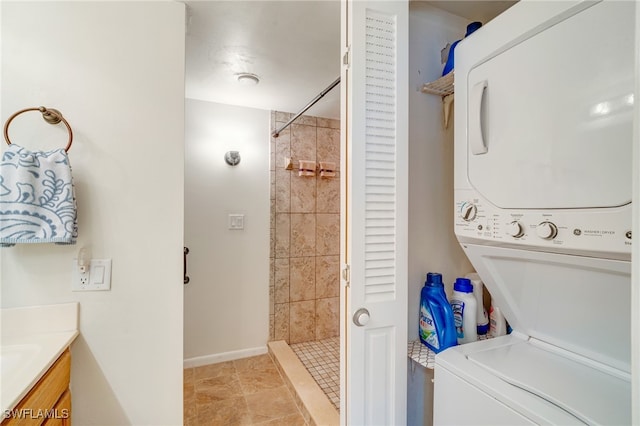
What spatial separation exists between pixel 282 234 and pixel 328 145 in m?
1.03

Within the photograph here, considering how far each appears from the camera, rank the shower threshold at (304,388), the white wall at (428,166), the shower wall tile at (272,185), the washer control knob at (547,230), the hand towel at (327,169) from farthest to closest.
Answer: the hand towel at (327,169), the shower wall tile at (272,185), the shower threshold at (304,388), the white wall at (428,166), the washer control knob at (547,230)

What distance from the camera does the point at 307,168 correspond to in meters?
2.72

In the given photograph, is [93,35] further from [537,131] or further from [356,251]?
[537,131]

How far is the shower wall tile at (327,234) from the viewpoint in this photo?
2.88 meters

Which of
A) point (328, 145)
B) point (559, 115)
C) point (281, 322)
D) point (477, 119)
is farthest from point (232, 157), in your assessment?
point (559, 115)

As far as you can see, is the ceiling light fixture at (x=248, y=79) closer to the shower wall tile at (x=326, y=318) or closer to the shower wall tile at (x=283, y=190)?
the shower wall tile at (x=283, y=190)

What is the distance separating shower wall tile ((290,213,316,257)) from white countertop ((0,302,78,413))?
71.1 inches

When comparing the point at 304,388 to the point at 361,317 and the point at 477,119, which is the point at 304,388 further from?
the point at 477,119

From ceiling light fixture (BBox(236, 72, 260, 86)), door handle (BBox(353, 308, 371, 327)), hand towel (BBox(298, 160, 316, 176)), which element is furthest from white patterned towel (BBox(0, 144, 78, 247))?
hand towel (BBox(298, 160, 316, 176))

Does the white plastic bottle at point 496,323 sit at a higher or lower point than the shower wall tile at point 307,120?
lower

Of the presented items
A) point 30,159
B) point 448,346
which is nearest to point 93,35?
point 30,159

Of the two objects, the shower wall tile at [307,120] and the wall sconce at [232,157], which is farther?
the shower wall tile at [307,120]

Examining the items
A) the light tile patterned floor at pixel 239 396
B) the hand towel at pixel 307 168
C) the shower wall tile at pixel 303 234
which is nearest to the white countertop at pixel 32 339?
the light tile patterned floor at pixel 239 396

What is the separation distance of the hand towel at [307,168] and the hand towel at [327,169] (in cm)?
10
